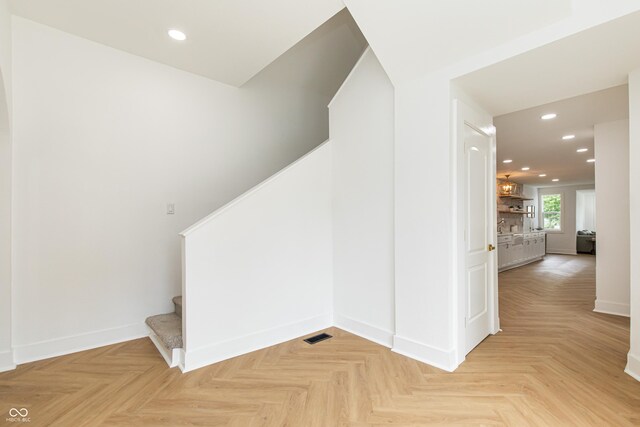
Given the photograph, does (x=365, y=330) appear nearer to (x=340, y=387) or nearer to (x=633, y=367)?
(x=340, y=387)

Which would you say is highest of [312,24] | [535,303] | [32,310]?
[312,24]

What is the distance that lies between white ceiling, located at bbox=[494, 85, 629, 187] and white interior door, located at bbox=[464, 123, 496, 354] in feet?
4.26

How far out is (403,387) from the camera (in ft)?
7.39

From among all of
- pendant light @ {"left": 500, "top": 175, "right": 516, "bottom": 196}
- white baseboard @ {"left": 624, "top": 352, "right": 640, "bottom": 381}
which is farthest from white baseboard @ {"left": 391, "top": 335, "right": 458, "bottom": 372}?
pendant light @ {"left": 500, "top": 175, "right": 516, "bottom": 196}

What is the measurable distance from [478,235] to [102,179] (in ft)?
12.2

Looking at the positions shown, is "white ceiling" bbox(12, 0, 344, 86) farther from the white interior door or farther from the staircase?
the staircase

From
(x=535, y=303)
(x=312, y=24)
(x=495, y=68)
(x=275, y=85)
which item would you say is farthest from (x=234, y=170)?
(x=535, y=303)

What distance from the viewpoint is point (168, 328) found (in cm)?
287

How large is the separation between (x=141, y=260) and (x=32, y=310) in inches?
35.8

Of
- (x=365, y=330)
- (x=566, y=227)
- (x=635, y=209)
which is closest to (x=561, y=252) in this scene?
(x=566, y=227)

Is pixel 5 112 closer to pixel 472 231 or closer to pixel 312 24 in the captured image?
pixel 312 24

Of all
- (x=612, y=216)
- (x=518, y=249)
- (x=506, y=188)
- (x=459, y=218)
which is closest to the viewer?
(x=459, y=218)

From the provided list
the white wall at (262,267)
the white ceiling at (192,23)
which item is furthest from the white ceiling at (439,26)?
the white wall at (262,267)

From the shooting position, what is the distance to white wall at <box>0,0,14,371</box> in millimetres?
2512
